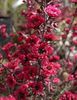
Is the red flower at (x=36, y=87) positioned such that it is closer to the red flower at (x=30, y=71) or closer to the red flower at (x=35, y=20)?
the red flower at (x=30, y=71)

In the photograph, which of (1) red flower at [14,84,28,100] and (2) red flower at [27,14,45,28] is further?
(1) red flower at [14,84,28,100]

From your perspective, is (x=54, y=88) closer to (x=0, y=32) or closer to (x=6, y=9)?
(x=0, y=32)

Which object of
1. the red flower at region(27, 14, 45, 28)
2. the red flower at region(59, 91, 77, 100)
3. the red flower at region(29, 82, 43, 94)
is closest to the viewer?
the red flower at region(27, 14, 45, 28)

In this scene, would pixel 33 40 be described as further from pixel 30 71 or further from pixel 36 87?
pixel 36 87

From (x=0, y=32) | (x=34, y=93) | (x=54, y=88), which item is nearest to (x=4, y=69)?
(x=34, y=93)

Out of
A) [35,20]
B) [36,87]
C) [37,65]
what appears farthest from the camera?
[37,65]

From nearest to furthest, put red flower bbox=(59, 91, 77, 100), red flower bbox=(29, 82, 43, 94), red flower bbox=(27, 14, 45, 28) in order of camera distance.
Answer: red flower bbox=(27, 14, 45, 28) → red flower bbox=(29, 82, 43, 94) → red flower bbox=(59, 91, 77, 100)

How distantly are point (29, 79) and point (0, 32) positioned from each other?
234 cm

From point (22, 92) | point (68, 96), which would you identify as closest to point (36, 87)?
point (22, 92)

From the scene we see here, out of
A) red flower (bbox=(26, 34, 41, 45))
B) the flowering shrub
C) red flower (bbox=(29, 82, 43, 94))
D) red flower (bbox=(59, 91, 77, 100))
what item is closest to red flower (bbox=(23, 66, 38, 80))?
the flowering shrub

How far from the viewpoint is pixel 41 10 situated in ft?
15.0

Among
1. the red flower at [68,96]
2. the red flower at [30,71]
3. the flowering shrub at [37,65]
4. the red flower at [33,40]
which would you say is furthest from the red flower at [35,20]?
the red flower at [68,96]

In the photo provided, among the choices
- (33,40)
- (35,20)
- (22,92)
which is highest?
(35,20)

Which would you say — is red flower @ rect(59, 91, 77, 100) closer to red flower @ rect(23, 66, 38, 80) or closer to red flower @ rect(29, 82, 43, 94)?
red flower @ rect(29, 82, 43, 94)
